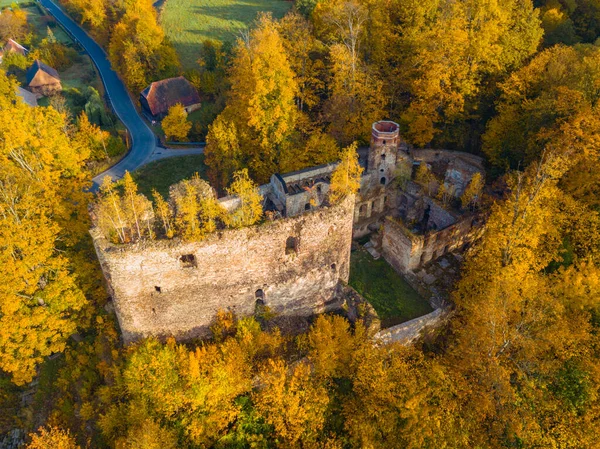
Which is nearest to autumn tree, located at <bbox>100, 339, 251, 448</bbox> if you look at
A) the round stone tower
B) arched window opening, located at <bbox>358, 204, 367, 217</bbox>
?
arched window opening, located at <bbox>358, 204, 367, 217</bbox>

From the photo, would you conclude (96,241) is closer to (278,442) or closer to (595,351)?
(278,442)

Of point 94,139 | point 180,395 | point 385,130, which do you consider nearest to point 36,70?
point 94,139

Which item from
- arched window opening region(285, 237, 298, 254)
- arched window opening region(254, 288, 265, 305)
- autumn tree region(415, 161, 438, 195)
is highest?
arched window opening region(285, 237, 298, 254)

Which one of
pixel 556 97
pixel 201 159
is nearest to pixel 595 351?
pixel 556 97

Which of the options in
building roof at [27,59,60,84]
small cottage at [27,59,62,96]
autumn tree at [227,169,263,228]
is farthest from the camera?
building roof at [27,59,60,84]

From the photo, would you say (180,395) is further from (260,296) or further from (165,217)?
(165,217)

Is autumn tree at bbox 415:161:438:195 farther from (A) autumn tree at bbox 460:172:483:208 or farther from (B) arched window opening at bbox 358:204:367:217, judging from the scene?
(B) arched window opening at bbox 358:204:367:217
